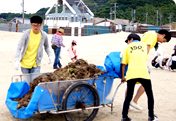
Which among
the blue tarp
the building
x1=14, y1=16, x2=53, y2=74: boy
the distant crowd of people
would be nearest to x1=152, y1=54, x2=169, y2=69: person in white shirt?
the distant crowd of people

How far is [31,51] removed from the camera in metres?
5.02

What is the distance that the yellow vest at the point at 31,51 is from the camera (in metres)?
4.98

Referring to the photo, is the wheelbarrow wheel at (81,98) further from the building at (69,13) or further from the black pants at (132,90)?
the building at (69,13)

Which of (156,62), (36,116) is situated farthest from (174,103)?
(156,62)

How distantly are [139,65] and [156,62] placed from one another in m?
8.22

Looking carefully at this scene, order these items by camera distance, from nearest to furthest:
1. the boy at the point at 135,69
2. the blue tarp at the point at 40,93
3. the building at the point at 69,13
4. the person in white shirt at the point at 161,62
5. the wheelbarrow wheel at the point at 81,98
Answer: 1. the blue tarp at the point at 40,93
2. the wheelbarrow wheel at the point at 81,98
3. the boy at the point at 135,69
4. the person in white shirt at the point at 161,62
5. the building at the point at 69,13

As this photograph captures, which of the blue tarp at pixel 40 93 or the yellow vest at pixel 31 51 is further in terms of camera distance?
the yellow vest at pixel 31 51

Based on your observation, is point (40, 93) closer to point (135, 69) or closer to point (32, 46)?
point (32, 46)

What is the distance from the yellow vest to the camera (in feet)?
16.3

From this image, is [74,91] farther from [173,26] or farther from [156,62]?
[173,26]

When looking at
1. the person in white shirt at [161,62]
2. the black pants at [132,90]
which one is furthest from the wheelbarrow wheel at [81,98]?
the person in white shirt at [161,62]

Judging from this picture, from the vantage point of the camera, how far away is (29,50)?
502cm

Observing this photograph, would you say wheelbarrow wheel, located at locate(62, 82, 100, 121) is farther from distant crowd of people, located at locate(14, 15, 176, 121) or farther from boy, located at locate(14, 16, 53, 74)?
boy, located at locate(14, 16, 53, 74)

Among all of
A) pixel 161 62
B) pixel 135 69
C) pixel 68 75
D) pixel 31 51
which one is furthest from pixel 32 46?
pixel 161 62
